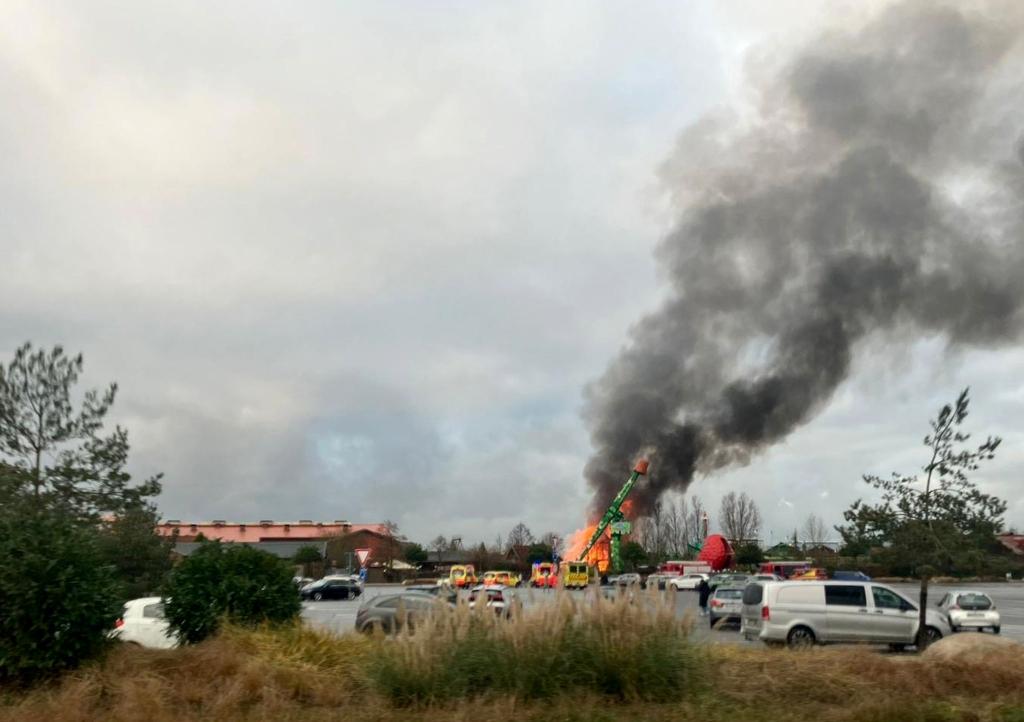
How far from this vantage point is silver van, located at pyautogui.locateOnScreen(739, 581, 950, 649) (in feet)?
61.9

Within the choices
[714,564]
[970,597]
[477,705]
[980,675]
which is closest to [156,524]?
[477,705]

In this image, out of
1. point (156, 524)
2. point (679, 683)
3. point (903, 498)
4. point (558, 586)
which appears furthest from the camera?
point (156, 524)

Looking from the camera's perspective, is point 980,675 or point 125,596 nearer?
point 980,675

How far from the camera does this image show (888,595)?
63.0 feet

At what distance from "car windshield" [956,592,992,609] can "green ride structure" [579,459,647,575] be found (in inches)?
1411

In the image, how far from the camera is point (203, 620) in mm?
12875

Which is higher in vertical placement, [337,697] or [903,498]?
[903,498]

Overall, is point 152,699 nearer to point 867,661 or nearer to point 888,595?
point 867,661

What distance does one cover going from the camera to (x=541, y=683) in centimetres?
995

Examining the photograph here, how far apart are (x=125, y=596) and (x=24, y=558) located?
150 cm

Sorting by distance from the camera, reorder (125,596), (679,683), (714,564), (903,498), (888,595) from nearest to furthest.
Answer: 1. (679,683)
2. (125,596)
3. (903,498)
4. (888,595)
5. (714,564)

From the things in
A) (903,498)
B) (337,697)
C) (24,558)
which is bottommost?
(337,697)

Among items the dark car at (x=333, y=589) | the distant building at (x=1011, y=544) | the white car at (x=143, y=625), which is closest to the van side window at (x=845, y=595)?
the distant building at (x=1011, y=544)

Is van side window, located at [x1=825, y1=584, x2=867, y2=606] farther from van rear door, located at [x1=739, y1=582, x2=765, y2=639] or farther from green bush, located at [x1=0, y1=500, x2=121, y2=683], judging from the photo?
green bush, located at [x1=0, y1=500, x2=121, y2=683]
